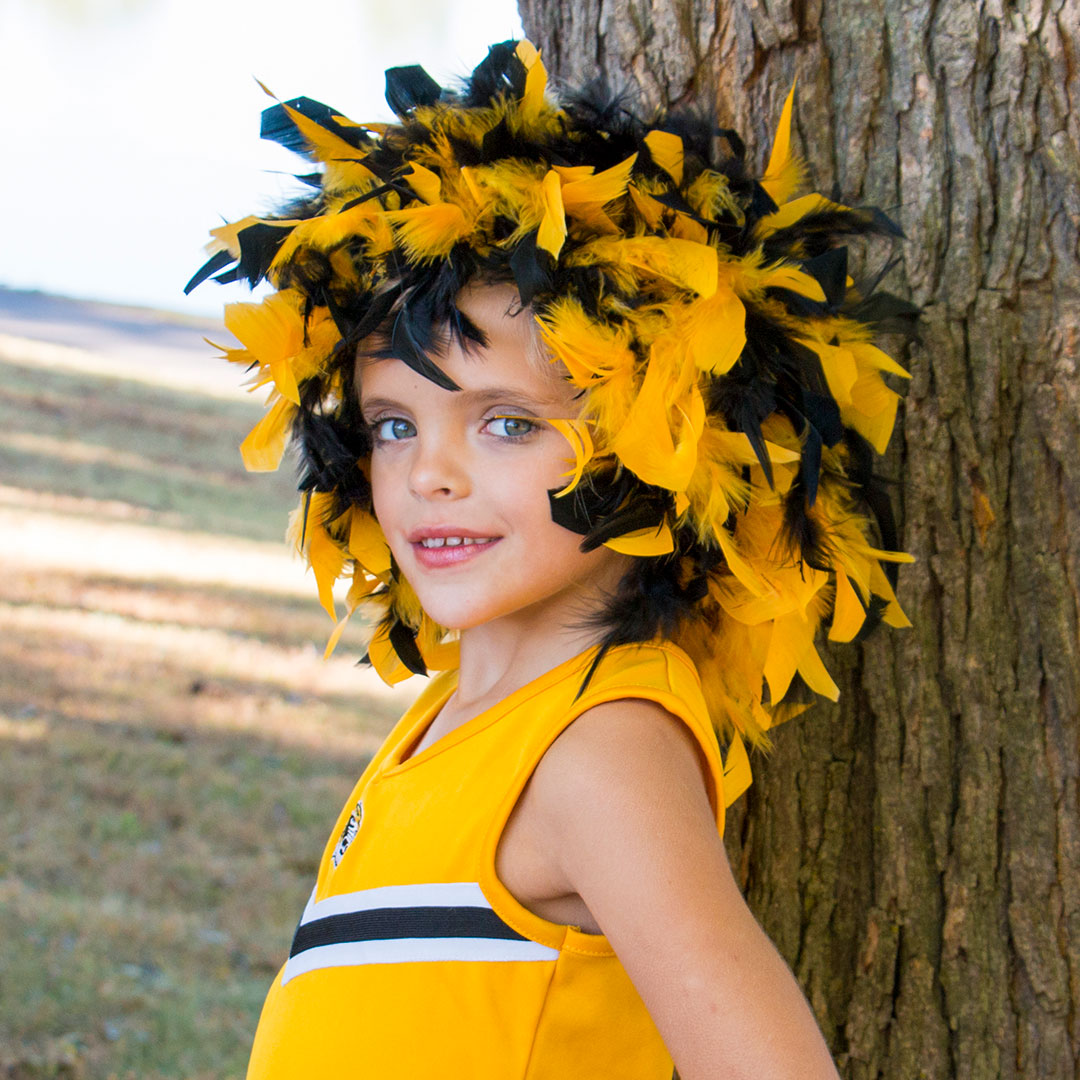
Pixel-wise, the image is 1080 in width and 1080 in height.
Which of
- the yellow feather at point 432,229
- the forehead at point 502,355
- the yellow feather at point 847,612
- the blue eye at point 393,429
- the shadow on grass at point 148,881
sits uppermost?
the yellow feather at point 432,229

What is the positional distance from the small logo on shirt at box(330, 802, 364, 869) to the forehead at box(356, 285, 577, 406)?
24.7 inches

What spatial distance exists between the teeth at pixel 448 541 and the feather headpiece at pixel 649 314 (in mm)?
117

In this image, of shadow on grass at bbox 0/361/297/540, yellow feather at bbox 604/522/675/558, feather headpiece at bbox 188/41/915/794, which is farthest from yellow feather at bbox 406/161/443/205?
shadow on grass at bbox 0/361/297/540

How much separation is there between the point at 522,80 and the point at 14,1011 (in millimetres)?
2794

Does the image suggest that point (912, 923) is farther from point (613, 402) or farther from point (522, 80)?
point (522, 80)

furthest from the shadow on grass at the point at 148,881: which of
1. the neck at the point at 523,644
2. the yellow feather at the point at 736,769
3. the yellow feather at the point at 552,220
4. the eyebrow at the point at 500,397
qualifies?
the yellow feather at the point at 552,220

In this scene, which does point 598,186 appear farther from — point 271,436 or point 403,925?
point 403,925

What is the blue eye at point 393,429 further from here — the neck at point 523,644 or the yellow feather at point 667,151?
the yellow feather at point 667,151

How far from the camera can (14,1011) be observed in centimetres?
323

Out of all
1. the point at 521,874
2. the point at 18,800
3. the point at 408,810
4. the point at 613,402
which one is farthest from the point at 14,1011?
the point at 613,402

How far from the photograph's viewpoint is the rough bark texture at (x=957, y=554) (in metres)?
1.86

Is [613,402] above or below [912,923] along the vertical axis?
above

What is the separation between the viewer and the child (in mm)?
1432

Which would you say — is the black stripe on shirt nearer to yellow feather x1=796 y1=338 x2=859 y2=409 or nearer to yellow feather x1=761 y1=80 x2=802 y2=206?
yellow feather x1=796 y1=338 x2=859 y2=409
